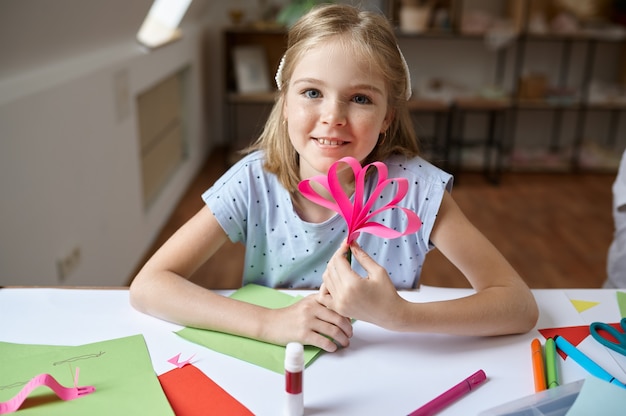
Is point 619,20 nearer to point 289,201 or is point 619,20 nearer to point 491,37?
point 491,37

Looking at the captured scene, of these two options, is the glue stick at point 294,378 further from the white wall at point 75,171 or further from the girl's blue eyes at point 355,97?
the white wall at point 75,171

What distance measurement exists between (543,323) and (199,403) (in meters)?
0.59

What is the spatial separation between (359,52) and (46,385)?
2.36 feet

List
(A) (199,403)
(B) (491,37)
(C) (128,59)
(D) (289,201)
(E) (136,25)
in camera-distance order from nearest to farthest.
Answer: (A) (199,403) < (D) (289,201) < (C) (128,59) < (E) (136,25) < (B) (491,37)

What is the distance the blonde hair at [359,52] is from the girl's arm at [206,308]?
0.74ft

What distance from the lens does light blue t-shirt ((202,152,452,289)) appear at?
1.18 meters

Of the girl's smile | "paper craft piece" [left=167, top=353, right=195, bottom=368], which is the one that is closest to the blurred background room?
the girl's smile

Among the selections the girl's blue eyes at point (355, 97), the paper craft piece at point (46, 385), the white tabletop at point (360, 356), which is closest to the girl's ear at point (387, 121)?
the girl's blue eyes at point (355, 97)

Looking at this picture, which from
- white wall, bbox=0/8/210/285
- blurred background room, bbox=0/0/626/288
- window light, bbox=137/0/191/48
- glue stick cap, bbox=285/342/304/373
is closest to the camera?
glue stick cap, bbox=285/342/304/373

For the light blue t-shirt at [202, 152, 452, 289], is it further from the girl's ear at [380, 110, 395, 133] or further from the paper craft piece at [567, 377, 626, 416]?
the paper craft piece at [567, 377, 626, 416]

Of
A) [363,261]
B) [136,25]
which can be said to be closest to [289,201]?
[363,261]

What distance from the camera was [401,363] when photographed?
2.92 feet

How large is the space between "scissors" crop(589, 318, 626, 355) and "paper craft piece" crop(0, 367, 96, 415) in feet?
2.53

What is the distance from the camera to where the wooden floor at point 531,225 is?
280 centimetres
